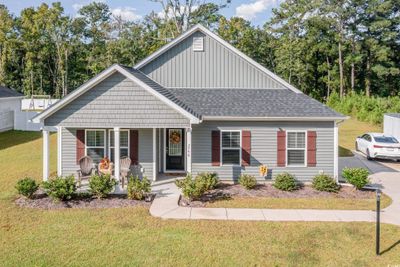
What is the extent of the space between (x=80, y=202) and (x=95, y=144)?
3.81m

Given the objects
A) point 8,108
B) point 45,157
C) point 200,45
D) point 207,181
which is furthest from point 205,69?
point 8,108

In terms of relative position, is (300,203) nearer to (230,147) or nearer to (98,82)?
(230,147)

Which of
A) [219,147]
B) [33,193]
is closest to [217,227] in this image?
[219,147]

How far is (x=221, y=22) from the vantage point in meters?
50.5

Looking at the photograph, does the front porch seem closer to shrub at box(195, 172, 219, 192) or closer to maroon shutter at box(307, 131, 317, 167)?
shrub at box(195, 172, 219, 192)

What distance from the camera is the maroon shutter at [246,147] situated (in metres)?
14.8

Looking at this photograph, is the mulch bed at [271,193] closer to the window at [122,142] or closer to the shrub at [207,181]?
the shrub at [207,181]

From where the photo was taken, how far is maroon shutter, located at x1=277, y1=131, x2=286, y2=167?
14727 mm

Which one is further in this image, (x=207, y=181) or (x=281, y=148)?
(x=281, y=148)

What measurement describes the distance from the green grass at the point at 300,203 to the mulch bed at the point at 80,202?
2695 mm

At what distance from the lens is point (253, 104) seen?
15430 mm

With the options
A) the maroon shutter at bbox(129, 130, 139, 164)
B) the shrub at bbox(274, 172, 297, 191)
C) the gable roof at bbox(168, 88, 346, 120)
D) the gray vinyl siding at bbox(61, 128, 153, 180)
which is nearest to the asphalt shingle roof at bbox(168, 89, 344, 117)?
the gable roof at bbox(168, 88, 346, 120)

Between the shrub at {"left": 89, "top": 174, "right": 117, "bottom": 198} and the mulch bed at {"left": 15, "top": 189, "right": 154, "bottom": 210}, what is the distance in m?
0.21

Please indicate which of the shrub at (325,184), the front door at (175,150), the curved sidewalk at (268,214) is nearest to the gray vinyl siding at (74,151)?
the front door at (175,150)
